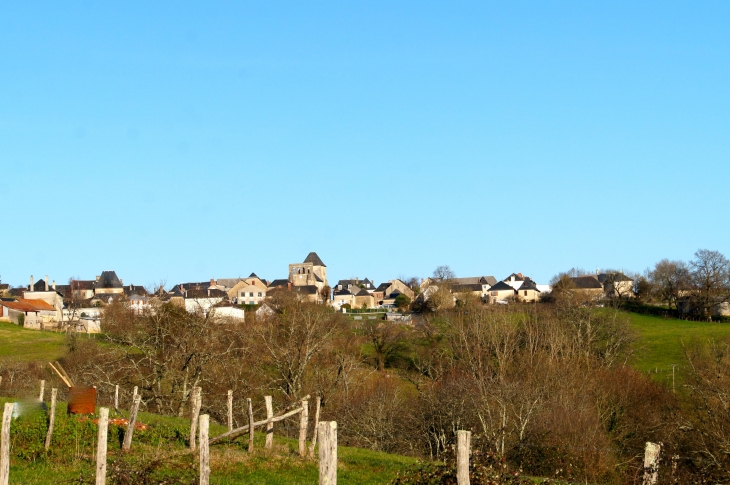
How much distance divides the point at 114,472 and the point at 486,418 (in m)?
23.7

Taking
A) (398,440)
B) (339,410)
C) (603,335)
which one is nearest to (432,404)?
(398,440)

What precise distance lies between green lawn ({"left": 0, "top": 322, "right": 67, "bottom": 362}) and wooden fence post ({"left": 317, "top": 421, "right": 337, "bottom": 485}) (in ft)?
150

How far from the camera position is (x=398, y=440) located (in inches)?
1379

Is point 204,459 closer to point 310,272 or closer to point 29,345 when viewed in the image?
point 29,345

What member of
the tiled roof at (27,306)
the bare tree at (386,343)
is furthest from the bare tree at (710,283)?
the tiled roof at (27,306)

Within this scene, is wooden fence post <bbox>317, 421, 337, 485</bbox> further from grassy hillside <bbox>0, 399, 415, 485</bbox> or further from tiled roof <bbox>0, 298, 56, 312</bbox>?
tiled roof <bbox>0, 298, 56, 312</bbox>

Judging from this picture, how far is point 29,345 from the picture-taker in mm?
62719

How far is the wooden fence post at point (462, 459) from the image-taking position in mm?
9695

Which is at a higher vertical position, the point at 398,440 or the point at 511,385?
the point at 511,385

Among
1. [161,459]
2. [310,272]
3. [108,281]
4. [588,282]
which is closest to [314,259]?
[310,272]

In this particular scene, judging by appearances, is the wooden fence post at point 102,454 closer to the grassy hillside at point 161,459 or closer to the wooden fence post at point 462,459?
the grassy hillside at point 161,459

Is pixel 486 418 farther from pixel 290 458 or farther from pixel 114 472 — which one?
pixel 114 472

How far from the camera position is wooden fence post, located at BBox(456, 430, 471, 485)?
9.70 m

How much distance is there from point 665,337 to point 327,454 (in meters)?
72.3
